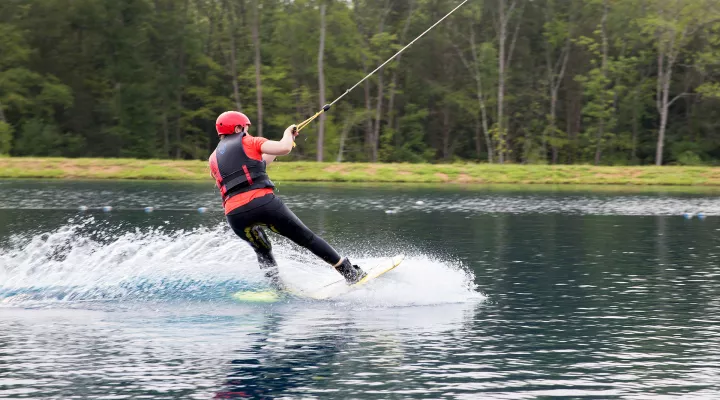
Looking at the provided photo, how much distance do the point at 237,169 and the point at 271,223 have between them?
668mm

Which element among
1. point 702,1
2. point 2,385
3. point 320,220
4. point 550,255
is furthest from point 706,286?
point 702,1

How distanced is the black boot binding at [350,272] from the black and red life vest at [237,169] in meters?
1.23

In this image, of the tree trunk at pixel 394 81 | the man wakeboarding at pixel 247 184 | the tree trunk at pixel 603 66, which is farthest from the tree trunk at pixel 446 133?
the man wakeboarding at pixel 247 184

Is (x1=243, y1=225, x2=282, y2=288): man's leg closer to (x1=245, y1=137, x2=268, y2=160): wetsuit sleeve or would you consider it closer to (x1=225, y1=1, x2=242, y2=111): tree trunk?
(x1=245, y1=137, x2=268, y2=160): wetsuit sleeve

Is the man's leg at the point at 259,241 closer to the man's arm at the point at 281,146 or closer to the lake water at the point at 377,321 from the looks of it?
the lake water at the point at 377,321

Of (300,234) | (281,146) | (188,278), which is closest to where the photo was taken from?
(281,146)

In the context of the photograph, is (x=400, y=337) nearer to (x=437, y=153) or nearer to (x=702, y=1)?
(x=702, y=1)

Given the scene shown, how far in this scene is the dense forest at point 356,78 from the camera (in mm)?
63625

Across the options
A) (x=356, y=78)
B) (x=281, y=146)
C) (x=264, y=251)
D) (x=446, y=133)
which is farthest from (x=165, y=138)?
(x=281, y=146)

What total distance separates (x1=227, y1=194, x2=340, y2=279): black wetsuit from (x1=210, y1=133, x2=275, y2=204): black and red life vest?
0.18m

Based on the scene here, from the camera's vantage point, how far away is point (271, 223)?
434 inches

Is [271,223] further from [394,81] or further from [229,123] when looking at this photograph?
[394,81]

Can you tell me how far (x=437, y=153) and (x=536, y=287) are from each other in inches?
2419

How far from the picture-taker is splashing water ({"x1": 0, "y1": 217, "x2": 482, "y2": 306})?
11.8 meters
